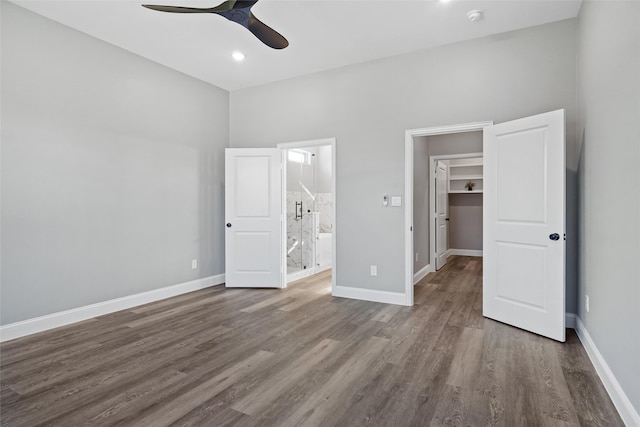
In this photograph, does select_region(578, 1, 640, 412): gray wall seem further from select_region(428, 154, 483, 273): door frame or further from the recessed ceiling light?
select_region(428, 154, 483, 273): door frame

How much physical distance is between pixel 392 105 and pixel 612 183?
99.8 inches

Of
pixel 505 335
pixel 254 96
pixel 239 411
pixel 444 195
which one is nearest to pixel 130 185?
pixel 254 96

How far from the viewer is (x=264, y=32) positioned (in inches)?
104

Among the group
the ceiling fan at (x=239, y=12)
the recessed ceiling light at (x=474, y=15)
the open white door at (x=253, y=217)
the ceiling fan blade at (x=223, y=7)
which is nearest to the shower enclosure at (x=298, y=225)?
the open white door at (x=253, y=217)

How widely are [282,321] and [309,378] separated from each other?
4.02ft

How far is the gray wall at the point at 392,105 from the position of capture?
346cm

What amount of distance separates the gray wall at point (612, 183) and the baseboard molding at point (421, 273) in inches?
92.6

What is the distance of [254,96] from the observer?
5.25 m

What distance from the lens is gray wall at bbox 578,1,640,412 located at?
180cm

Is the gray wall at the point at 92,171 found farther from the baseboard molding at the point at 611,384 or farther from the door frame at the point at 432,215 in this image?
the baseboard molding at the point at 611,384

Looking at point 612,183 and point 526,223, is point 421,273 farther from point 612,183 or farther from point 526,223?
point 612,183

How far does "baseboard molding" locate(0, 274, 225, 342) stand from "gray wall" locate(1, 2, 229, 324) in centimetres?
7

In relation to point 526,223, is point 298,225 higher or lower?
lower

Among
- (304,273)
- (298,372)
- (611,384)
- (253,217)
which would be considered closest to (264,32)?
(298,372)
